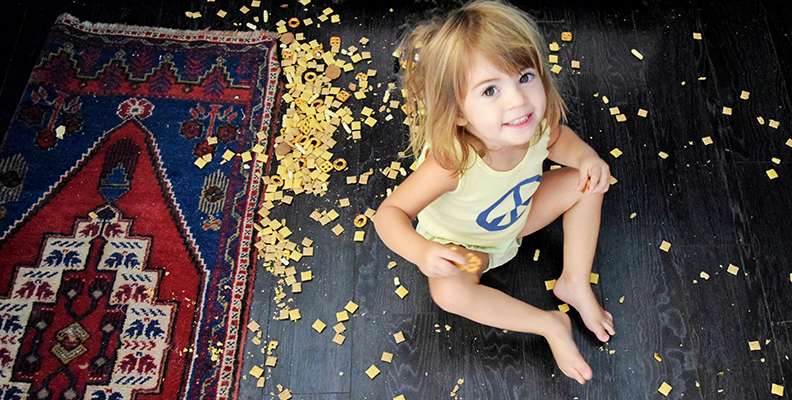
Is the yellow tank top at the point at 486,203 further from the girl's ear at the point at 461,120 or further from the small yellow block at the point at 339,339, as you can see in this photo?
the small yellow block at the point at 339,339

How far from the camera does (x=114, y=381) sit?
1.29 metres

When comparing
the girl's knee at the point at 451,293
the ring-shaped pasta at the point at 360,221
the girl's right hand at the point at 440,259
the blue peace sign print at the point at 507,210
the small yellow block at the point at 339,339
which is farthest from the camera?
the ring-shaped pasta at the point at 360,221

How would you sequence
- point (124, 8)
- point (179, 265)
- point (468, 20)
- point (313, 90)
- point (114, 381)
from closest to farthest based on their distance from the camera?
point (468, 20) → point (114, 381) → point (179, 265) → point (313, 90) → point (124, 8)

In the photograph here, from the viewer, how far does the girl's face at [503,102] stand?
894 millimetres

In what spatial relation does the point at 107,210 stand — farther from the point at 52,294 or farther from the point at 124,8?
the point at 124,8

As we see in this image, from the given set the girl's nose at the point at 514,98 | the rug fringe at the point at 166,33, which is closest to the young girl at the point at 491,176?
the girl's nose at the point at 514,98

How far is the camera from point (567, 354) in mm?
1251

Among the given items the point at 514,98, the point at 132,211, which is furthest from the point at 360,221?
the point at 514,98

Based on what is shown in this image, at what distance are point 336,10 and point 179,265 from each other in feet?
2.78

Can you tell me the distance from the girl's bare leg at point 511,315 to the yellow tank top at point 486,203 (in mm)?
83

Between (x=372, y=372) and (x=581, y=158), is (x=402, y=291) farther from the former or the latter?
(x=581, y=158)

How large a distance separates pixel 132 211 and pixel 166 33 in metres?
0.55

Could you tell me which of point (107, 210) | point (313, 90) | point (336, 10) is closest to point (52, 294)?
point (107, 210)

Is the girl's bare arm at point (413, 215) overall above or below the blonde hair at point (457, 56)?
below
